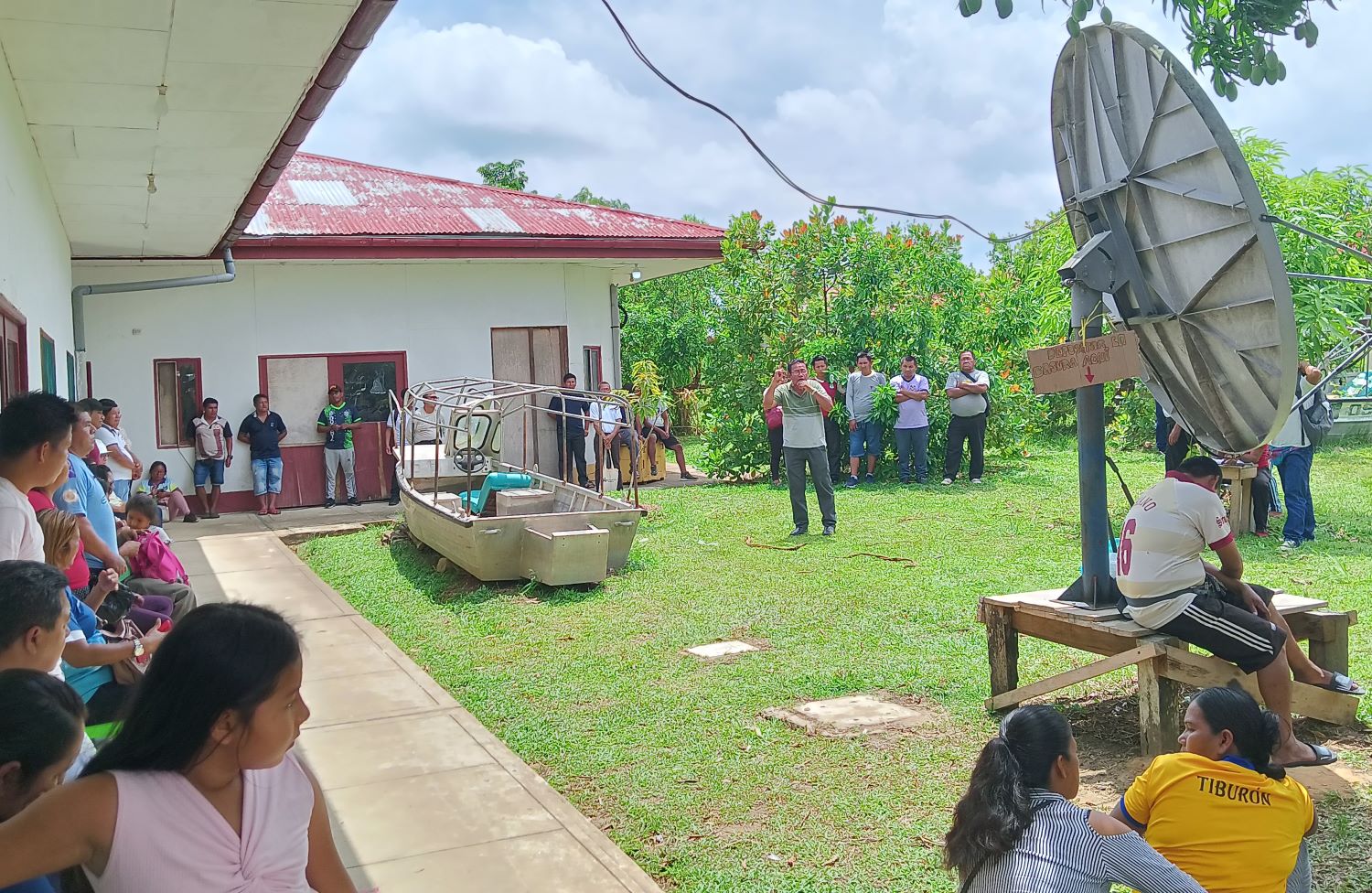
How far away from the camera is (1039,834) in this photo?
9.97ft

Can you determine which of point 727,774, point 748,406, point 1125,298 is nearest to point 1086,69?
point 1125,298

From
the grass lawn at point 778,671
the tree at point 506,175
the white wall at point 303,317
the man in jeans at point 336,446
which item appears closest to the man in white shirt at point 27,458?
the grass lawn at point 778,671

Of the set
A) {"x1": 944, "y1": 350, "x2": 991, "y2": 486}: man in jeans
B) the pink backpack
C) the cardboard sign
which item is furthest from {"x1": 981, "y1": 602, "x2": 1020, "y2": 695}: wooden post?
{"x1": 944, "y1": 350, "x2": 991, "y2": 486}: man in jeans

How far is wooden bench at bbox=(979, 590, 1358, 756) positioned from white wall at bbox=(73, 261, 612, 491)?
1280 cm

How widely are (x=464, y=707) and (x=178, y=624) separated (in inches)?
194

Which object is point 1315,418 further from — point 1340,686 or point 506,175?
point 506,175

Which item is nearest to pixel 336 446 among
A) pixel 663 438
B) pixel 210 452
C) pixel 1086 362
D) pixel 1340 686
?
pixel 210 452

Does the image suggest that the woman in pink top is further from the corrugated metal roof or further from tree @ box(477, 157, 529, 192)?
tree @ box(477, 157, 529, 192)

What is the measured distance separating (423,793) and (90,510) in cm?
A: 227

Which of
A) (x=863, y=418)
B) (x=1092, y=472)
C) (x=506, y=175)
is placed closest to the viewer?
(x=1092, y=472)

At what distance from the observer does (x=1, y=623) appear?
2873mm

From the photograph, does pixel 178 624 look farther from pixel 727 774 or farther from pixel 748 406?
pixel 748 406

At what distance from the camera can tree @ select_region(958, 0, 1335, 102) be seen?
4.75 meters

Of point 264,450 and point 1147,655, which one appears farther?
point 264,450
